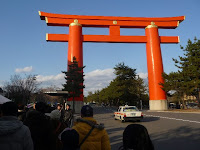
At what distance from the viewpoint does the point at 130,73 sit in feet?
161

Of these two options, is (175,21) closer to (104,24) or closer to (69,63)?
(104,24)

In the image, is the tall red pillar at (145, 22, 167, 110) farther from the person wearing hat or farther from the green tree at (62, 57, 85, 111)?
the person wearing hat

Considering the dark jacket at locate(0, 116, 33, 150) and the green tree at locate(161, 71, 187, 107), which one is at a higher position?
the green tree at locate(161, 71, 187, 107)

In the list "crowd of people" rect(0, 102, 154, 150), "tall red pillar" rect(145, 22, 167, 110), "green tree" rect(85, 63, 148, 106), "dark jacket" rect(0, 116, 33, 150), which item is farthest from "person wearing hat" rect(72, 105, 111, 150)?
"green tree" rect(85, 63, 148, 106)

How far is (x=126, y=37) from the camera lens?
95.9 feet

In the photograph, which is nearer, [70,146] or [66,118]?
[70,146]

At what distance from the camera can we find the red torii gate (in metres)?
28.7

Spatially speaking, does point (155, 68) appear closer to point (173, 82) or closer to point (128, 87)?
point (173, 82)

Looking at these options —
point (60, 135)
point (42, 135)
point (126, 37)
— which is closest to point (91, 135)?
point (60, 135)

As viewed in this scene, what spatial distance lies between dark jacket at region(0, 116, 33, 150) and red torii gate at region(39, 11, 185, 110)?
26.3m

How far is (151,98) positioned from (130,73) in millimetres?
19144

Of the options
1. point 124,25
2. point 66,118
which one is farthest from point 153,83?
point 66,118

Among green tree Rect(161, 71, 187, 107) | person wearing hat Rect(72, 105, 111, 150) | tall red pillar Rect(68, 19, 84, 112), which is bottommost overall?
person wearing hat Rect(72, 105, 111, 150)

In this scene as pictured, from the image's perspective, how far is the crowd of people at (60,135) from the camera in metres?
2.02
